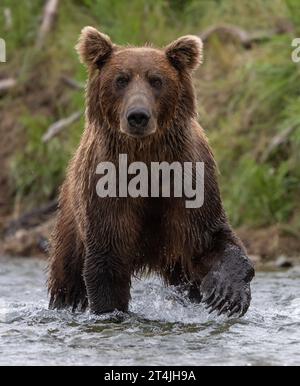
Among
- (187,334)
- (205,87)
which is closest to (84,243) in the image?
(187,334)

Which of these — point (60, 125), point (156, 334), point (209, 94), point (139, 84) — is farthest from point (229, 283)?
point (60, 125)

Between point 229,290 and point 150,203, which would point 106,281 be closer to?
point 150,203

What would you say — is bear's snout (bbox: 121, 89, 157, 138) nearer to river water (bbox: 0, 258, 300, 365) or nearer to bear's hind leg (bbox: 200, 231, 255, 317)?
bear's hind leg (bbox: 200, 231, 255, 317)

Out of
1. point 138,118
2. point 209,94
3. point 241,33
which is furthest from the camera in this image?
point 241,33

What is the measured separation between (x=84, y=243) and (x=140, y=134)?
0.85 metres

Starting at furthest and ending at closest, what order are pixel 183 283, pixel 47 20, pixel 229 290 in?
pixel 47 20
pixel 183 283
pixel 229 290

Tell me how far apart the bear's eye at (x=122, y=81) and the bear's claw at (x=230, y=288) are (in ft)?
3.54

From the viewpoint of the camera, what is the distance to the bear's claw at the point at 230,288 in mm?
6484

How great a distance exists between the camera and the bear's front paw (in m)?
6.48

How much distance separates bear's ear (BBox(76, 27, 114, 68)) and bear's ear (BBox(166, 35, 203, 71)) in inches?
12.9

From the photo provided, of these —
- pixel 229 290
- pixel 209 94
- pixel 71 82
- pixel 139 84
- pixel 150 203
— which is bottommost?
pixel 229 290

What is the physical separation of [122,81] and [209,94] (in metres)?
4.66

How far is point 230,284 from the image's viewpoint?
650cm
